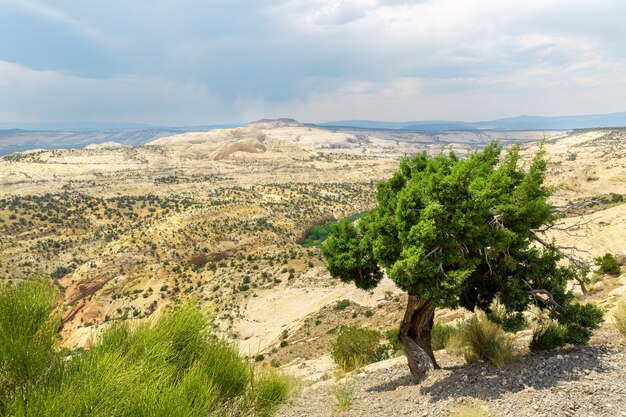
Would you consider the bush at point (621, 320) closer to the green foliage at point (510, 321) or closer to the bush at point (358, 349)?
the green foliage at point (510, 321)

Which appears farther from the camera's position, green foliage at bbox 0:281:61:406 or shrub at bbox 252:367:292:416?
shrub at bbox 252:367:292:416

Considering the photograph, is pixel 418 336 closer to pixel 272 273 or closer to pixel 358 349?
pixel 358 349

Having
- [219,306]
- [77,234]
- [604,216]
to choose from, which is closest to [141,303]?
[219,306]

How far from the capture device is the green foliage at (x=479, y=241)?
8.95 m

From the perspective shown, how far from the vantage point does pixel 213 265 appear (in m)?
41.7

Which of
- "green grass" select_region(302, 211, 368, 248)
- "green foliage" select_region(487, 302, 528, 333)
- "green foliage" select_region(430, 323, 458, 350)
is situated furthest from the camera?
"green grass" select_region(302, 211, 368, 248)

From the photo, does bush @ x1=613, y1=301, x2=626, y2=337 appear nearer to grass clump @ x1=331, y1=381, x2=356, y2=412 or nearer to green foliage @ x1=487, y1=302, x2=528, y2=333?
green foliage @ x1=487, y1=302, x2=528, y2=333

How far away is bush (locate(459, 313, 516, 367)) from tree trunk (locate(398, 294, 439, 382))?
105 cm

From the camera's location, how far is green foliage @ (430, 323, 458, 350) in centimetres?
1489

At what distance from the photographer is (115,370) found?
498 centimetres

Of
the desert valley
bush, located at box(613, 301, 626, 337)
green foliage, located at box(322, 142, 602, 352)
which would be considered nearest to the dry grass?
the desert valley

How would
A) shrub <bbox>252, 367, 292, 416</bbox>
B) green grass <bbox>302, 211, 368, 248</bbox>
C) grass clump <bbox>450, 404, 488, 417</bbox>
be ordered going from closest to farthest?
grass clump <bbox>450, 404, 488, 417</bbox> < shrub <bbox>252, 367, 292, 416</bbox> < green grass <bbox>302, 211, 368, 248</bbox>

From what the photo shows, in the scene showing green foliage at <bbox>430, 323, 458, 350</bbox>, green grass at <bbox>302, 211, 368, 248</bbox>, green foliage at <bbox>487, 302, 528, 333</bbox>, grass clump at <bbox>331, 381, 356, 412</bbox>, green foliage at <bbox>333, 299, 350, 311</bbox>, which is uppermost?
green foliage at <bbox>487, 302, 528, 333</bbox>

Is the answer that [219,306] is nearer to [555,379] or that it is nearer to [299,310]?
[299,310]
